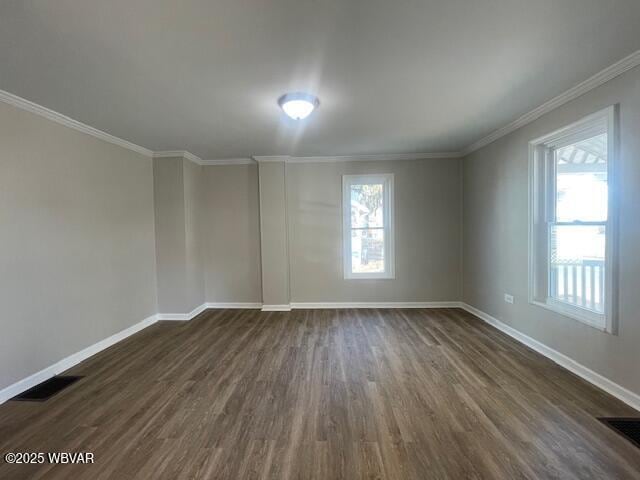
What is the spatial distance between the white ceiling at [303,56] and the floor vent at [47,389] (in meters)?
2.51

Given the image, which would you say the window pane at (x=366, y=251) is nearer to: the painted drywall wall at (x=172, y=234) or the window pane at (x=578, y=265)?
the window pane at (x=578, y=265)

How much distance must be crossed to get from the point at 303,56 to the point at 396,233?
3492 millimetres

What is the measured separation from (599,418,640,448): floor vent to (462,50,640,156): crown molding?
251 centimetres

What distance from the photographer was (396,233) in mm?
5004

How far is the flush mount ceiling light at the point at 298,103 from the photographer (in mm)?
2598

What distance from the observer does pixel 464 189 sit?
4.86 m

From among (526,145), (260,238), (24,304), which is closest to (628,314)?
(526,145)

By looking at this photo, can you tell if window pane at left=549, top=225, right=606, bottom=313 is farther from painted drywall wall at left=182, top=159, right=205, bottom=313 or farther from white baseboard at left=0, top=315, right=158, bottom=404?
white baseboard at left=0, top=315, right=158, bottom=404

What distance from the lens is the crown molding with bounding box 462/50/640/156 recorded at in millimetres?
2166

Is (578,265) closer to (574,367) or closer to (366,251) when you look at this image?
(574,367)

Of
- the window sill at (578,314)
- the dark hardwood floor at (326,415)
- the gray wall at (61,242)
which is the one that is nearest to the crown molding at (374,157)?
the gray wall at (61,242)

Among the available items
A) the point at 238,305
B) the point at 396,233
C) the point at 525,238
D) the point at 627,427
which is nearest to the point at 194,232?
the point at 238,305

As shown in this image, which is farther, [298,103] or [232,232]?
[232,232]

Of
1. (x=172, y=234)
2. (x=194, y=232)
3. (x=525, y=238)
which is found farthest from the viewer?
(x=194, y=232)
